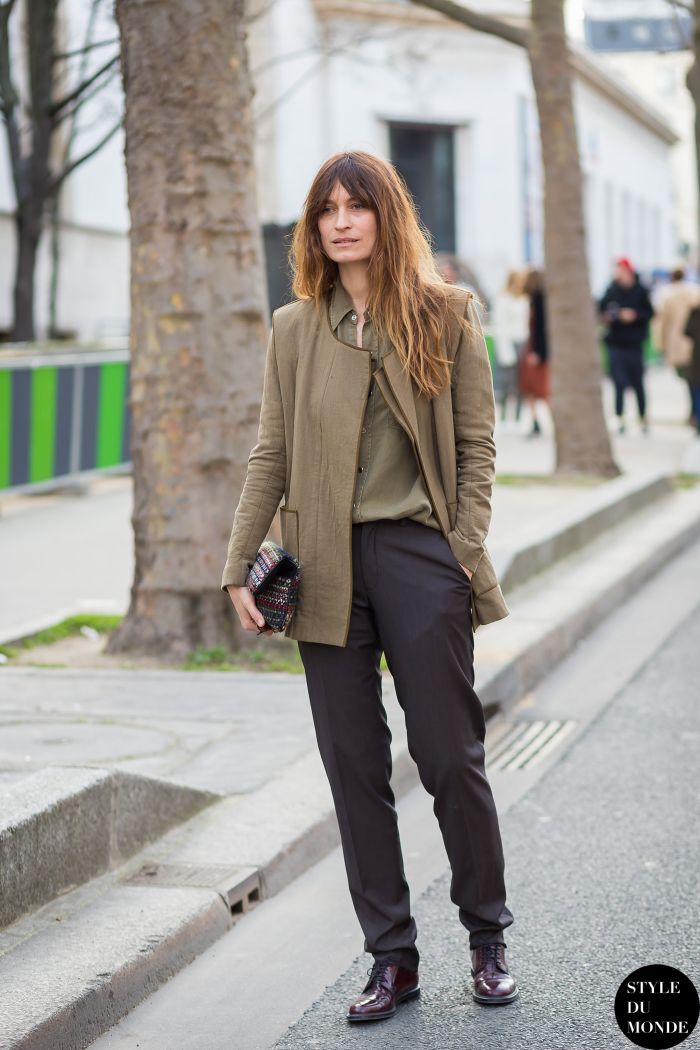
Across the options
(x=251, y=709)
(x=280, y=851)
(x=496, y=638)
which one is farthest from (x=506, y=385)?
(x=280, y=851)

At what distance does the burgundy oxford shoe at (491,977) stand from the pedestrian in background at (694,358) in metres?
14.5

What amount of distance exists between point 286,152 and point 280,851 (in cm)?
2828

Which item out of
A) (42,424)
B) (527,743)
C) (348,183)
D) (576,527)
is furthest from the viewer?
(42,424)

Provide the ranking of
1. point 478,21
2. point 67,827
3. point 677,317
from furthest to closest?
point 677,317 < point 478,21 < point 67,827

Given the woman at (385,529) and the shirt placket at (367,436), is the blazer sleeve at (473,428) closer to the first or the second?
the woman at (385,529)

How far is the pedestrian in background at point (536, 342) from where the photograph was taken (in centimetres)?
1827

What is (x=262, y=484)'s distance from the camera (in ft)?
13.1

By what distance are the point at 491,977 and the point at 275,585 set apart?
1013mm

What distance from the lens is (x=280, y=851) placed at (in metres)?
4.90

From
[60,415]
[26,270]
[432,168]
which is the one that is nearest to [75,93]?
[26,270]

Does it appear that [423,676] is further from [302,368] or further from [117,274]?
[117,274]

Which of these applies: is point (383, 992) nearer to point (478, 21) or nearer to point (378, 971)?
point (378, 971)

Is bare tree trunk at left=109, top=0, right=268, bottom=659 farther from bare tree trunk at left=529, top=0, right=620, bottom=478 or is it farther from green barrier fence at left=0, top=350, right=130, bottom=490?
bare tree trunk at left=529, top=0, right=620, bottom=478

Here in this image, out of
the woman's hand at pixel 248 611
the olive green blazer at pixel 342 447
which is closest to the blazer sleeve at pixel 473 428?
the olive green blazer at pixel 342 447
